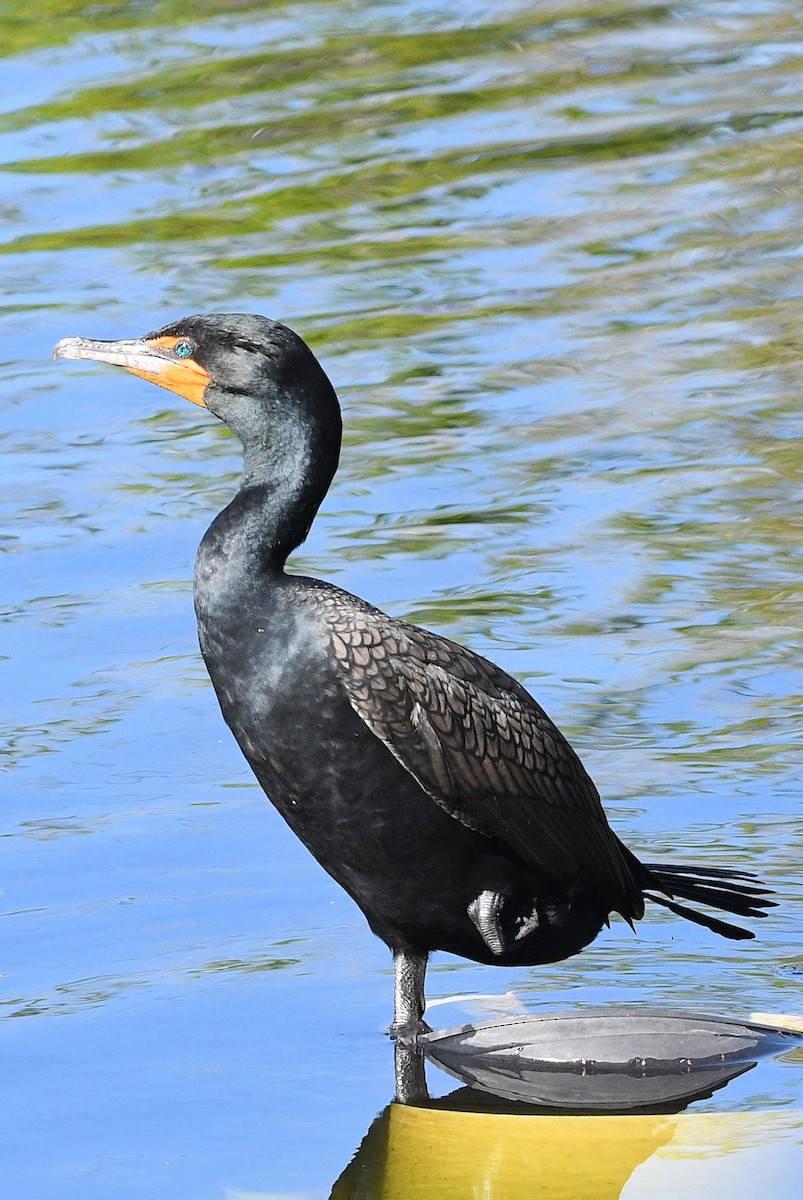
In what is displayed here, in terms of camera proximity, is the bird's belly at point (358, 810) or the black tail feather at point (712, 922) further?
the black tail feather at point (712, 922)

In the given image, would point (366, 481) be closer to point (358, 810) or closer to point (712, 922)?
point (712, 922)

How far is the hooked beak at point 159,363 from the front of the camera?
5.12 meters

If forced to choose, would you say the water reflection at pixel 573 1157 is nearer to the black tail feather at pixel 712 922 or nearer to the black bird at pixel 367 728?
the black bird at pixel 367 728

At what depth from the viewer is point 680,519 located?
8203mm

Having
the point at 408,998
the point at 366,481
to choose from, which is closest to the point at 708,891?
the point at 408,998

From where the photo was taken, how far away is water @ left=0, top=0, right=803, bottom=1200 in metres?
5.40

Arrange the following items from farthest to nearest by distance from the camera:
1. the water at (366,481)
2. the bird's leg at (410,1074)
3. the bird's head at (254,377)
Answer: the water at (366,481) → the bird's leg at (410,1074) → the bird's head at (254,377)

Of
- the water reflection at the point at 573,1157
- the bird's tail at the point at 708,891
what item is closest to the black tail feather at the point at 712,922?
the bird's tail at the point at 708,891

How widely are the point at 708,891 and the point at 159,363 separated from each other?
5.75ft

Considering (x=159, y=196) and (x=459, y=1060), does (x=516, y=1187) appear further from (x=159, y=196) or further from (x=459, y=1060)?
(x=159, y=196)

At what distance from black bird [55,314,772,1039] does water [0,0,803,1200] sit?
0.42m

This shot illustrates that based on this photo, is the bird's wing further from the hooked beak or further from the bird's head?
the hooked beak

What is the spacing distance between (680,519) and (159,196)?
471 cm

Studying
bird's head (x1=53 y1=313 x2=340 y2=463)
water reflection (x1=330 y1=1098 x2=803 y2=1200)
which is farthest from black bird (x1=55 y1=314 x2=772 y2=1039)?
water reflection (x1=330 y1=1098 x2=803 y2=1200)
